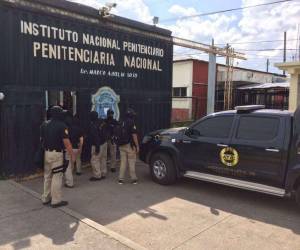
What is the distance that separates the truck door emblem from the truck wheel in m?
1.30

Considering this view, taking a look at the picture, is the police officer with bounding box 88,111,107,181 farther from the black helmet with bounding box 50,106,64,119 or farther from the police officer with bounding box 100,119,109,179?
the black helmet with bounding box 50,106,64,119

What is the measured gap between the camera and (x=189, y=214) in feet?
19.2

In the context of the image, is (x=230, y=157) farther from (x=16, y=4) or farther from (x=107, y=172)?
(x=16, y=4)

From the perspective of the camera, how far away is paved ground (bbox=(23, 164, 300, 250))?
484 cm

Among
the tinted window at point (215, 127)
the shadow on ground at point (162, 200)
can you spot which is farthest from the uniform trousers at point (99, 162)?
the tinted window at point (215, 127)

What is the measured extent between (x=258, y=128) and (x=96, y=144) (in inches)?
142

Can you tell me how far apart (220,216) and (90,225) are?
2.20 m

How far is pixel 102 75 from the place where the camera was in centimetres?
966

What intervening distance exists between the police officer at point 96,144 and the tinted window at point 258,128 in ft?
10.4

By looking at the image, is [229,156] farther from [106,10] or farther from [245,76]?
[245,76]

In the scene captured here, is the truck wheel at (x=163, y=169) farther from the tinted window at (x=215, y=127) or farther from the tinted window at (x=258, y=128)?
the tinted window at (x=258, y=128)

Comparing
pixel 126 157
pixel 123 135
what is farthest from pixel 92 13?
pixel 126 157

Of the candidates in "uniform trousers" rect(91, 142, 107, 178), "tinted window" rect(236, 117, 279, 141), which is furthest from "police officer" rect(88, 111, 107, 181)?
"tinted window" rect(236, 117, 279, 141)

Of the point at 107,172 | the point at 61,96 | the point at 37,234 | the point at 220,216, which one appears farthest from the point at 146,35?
the point at 37,234
